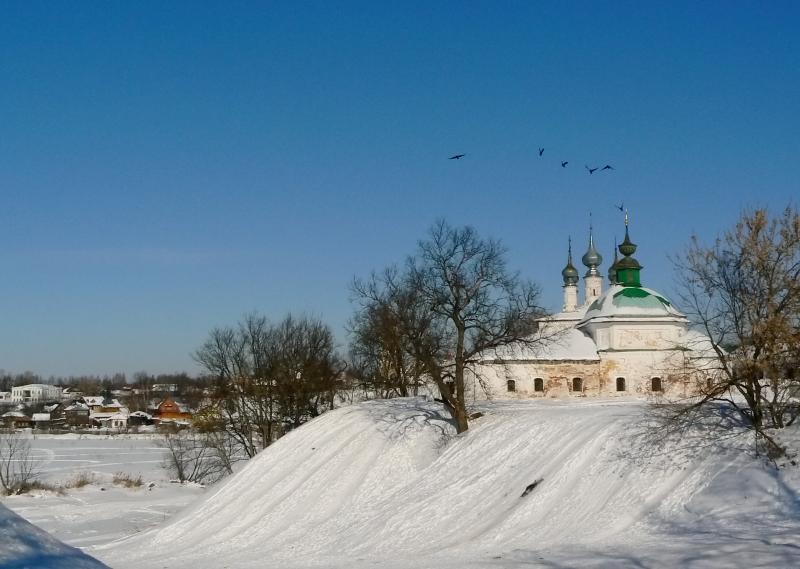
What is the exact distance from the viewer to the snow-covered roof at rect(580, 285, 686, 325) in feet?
159

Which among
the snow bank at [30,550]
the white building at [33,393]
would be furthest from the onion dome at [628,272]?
the white building at [33,393]

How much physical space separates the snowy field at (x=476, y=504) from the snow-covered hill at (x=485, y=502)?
5 centimetres

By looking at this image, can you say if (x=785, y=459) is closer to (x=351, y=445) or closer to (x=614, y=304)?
(x=351, y=445)

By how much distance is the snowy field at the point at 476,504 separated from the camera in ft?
50.7

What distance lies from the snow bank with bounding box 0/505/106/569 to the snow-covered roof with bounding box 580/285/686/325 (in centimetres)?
4345

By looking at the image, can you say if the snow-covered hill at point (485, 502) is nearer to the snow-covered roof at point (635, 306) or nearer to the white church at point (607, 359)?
the white church at point (607, 359)

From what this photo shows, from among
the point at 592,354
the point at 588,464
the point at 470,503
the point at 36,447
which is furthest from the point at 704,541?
the point at 36,447

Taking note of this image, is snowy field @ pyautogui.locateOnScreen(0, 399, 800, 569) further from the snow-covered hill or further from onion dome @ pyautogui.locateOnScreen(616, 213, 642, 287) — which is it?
onion dome @ pyautogui.locateOnScreen(616, 213, 642, 287)

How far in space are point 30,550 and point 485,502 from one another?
14.5 m

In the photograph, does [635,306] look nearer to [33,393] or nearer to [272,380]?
[272,380]

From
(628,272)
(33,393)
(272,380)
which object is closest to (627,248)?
(628,272)

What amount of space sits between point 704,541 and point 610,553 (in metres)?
1.47

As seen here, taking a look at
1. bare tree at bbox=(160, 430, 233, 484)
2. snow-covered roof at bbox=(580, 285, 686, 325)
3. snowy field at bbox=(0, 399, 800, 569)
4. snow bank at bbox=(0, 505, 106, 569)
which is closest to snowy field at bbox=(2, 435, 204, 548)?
snowy field at bbox=(0, 399, 800, 569)

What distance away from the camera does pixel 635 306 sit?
48.8m
